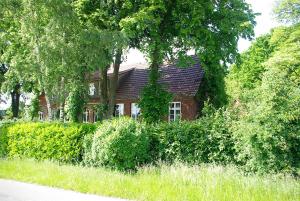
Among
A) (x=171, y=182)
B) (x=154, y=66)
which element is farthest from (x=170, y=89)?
(x=171, y=182)

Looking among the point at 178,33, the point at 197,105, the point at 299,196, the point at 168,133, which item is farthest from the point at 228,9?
the point at 299,196

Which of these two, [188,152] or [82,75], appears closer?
[188,152]

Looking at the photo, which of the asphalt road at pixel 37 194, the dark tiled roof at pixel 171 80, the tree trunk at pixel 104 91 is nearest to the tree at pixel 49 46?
the asphalt road at pixel 37 194

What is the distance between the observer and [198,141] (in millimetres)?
15312

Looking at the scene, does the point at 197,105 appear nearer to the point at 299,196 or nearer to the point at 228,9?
the point at 228,9

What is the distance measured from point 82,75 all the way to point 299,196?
16.9 metres

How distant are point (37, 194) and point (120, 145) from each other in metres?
4.64

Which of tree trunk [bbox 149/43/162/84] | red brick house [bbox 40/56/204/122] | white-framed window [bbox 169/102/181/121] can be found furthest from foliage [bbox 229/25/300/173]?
white-framed window [bbox 169/102/181/121]

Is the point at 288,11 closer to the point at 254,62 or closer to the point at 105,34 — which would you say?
the point at 105,34

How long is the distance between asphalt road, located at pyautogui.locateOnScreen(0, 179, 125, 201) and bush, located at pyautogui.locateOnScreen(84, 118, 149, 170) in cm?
352

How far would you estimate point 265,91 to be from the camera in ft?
42.8

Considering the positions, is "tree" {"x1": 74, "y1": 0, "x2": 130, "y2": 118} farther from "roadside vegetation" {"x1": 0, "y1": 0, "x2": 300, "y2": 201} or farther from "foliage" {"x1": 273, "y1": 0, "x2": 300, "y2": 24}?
"foliage" {"x1": 273, "y1": 0, "x2": 300, "y2": 24}

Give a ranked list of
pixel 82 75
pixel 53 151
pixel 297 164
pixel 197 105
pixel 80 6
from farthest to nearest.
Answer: pixel 197 105
pixel 80 6
pixel 82 75
pixel 53 151
pixel 297 164

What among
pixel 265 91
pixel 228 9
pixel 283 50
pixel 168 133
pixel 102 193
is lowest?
pixel 102 193
